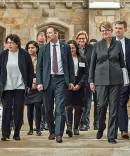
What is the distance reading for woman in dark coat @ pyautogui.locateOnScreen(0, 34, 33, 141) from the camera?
7.07 metres

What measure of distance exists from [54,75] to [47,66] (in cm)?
17

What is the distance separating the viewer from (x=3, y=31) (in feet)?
54.0

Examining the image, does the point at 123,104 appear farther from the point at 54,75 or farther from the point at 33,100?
the point at 33,100

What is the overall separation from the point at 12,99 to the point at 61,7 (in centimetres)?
968

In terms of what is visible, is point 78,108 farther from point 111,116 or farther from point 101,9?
point 101,9

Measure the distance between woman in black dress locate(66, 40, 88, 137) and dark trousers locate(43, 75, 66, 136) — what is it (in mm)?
782

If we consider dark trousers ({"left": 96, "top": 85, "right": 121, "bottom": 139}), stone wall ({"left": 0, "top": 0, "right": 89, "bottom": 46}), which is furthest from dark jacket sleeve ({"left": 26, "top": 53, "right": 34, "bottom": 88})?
stone wall ({"left": 0, "top": 0, "right": 89, "bottom": 46})

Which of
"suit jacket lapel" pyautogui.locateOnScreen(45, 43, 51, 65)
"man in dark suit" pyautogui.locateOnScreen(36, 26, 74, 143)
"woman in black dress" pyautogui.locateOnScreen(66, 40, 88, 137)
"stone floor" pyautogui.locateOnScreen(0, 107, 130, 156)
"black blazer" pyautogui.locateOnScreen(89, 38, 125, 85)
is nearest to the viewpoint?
"stone floor" pyautogui.locateOnScreen(0, 107, 130, 156)

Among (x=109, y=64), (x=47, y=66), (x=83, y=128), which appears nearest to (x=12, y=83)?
(x=47, y=66)

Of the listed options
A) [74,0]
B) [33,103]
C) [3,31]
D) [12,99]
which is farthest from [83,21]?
[12,99]

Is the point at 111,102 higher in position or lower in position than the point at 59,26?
lower

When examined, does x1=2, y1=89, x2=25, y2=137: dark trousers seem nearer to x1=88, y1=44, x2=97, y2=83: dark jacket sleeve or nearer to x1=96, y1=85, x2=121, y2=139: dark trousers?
x1=88, y1=44, x2=97, y2=83: dark jacket sleeve

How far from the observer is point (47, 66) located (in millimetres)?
6980

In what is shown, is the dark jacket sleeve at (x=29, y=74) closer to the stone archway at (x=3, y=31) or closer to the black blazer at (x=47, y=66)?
the black blazer at (x=47, y=66)
